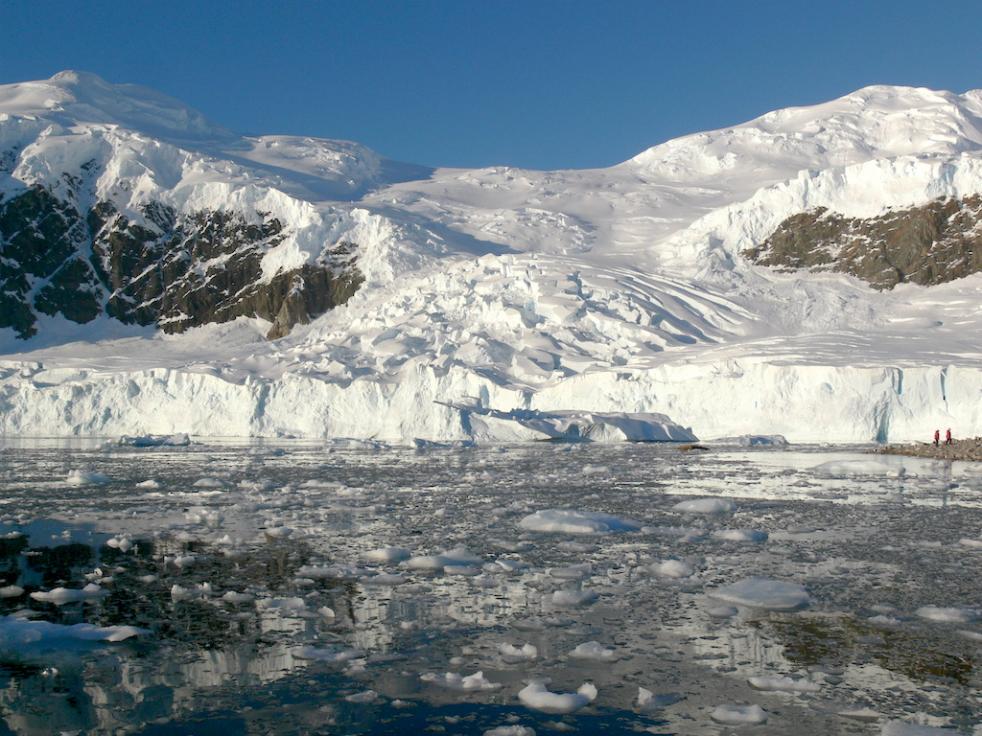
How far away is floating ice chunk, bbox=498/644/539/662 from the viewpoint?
575 cm

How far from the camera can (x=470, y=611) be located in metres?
6.98

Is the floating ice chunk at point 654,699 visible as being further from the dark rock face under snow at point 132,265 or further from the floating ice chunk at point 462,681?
the dark rock face under snow at point 132,265

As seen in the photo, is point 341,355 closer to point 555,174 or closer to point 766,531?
point 766,531

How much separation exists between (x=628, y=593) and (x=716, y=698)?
2549mm

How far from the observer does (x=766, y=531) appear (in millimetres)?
10586

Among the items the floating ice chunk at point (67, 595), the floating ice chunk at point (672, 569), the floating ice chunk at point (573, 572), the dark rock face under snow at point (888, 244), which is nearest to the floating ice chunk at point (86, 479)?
the floating ice chunk at point (67, 595)

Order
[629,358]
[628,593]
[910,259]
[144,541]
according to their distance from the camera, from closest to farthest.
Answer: [628,593] → [144,541] → [629,358] → [910,259]

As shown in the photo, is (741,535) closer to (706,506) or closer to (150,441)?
(706,506)

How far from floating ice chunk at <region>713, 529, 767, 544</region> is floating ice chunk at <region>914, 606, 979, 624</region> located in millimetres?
3204

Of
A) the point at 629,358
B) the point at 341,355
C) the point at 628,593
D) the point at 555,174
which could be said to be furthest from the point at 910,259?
the point at 628,593

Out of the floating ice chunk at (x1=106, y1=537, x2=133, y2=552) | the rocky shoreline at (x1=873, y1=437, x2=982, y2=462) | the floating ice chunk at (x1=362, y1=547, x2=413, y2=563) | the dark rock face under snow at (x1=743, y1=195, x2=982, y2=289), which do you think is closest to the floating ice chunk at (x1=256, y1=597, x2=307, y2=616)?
the floating ice chunk at (x1=362, y1=547, x2=413, y2=563)

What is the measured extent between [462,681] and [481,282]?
39150 millimetres

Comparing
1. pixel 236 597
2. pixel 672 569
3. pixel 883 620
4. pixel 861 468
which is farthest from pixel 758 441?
pixel 236 597

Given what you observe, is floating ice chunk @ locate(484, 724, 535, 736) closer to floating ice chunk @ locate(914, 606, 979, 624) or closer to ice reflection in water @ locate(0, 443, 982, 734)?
ice reflection in water @ locate(0, 443, 982, 734)
